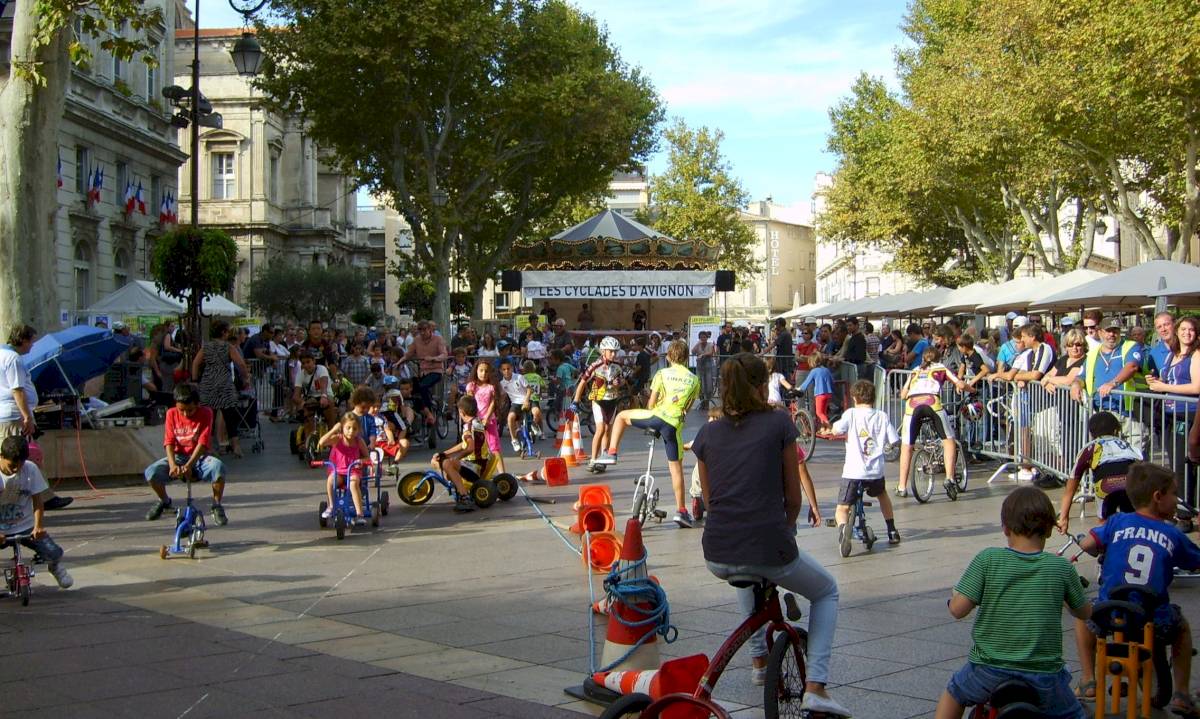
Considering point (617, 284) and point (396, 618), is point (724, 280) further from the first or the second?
point (396, 618)

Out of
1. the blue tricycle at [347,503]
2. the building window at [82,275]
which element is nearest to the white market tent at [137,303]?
the building window at [82,275]

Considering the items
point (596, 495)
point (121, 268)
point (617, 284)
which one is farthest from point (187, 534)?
point (121, 268)

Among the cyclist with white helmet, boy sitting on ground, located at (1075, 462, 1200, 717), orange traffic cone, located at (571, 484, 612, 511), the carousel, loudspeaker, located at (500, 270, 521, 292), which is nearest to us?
boy sitting on ground, located at (1075, 462, 1200, 717)

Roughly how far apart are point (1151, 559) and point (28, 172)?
12.2 meters

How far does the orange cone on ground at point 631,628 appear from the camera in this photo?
224 inches

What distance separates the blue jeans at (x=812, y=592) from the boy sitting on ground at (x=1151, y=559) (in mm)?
1122

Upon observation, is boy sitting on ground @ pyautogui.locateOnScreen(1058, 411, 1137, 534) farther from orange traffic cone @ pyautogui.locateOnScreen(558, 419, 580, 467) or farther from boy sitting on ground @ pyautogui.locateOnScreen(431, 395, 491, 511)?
orange traffic cone @ pyautogui.locateOnScreen(558, 419, 580, 467)

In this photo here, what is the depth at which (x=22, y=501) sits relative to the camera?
332 inches

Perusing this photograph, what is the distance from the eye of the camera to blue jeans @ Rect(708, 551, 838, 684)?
518cm

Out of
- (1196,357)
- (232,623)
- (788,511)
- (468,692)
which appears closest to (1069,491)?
(1196,357)

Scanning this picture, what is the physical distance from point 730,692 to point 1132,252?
55.8 meters

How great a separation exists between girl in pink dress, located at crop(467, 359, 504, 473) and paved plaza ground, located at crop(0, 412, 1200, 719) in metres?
1.46

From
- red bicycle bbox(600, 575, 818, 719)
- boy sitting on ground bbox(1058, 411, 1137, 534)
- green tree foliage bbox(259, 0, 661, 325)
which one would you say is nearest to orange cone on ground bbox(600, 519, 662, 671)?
red bicycle bbox(600, 575, 818, 719)

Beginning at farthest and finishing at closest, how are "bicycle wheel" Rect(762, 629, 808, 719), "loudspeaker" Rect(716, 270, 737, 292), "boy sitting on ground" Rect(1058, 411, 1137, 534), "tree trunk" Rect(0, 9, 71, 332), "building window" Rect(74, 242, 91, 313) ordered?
"building window" Rect(74, 242, 91, 313) → "loudspeaker" Rect(716, 270, 737, 292) → "tree trunk" Rect(0, 9, 71, 332) → "boy sitting on ground" Rect(1058, 411, 1137, 534) → "bicycle wheel" Rect(762, 629, 808, 719)
